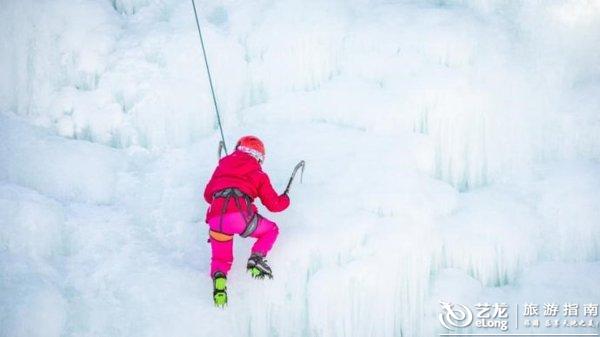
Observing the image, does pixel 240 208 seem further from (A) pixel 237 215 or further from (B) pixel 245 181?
(B) pixel 245 181

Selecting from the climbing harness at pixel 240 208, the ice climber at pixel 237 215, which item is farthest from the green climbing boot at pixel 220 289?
the climbing harness at pixel 240 208

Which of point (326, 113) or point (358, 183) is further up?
point (326, 113)

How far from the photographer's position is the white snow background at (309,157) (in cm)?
392

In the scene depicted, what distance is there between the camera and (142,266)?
3994 mm

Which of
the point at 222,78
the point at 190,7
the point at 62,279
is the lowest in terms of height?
the point at 62,279

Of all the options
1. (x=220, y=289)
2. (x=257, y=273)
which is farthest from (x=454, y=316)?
(x=220, y=289)

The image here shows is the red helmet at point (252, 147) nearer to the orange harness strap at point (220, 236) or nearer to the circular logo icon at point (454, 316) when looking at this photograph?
the orange harness strap at point (220, 236)

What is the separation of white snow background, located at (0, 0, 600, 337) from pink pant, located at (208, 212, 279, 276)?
343 millimetres

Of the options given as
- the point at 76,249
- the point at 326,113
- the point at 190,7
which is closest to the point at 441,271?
the point at 326,113

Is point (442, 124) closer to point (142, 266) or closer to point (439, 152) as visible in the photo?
point (439, 152)

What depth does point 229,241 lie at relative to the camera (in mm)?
3646

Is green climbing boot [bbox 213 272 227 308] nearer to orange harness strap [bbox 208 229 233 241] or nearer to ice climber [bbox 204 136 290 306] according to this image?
ice climber [bbox 204 136 290 306]

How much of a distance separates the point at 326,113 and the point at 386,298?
7.34ft

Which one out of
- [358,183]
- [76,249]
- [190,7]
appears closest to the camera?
[76,249]
